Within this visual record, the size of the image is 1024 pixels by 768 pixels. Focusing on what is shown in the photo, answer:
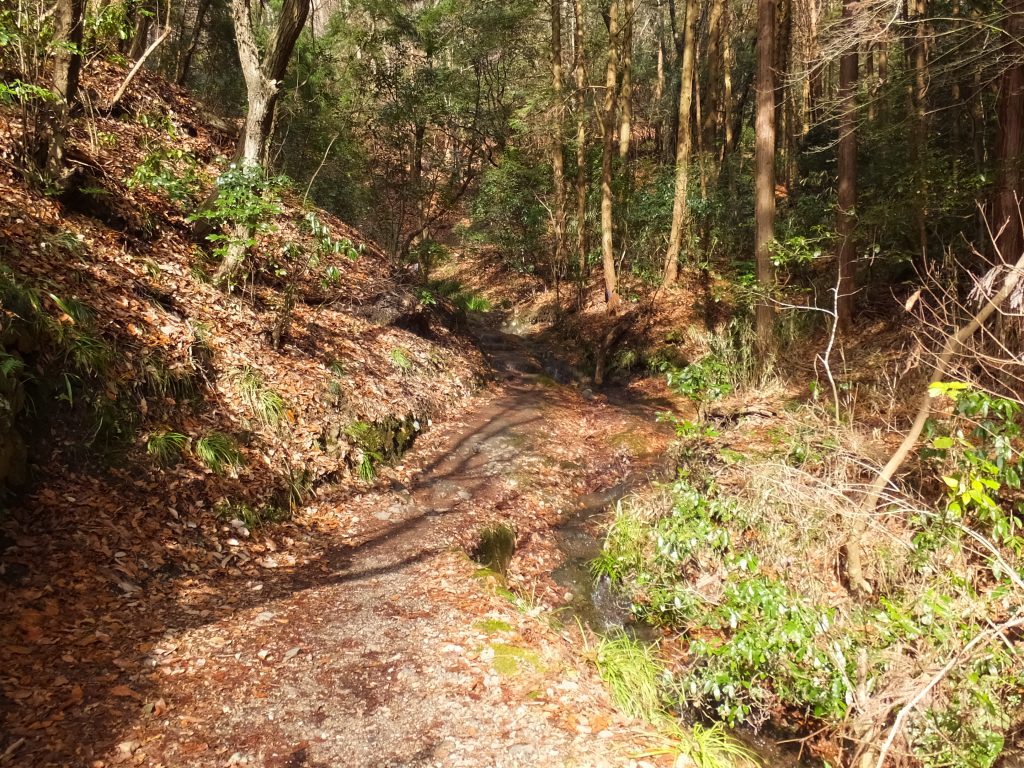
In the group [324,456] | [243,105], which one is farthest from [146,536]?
[243,105]

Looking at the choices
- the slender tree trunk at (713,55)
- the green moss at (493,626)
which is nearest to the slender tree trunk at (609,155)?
the slender tree trunk at (713,55)

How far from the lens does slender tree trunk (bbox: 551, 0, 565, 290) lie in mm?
15219

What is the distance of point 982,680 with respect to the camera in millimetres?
3596

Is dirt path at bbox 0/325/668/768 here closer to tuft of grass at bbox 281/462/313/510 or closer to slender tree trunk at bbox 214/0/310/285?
tuft of grass at bbox 281/462/313/510

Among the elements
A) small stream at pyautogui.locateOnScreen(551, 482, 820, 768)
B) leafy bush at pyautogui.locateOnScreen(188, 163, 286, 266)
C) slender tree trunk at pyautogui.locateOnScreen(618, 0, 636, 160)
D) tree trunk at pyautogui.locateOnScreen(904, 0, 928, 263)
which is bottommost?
small stream at pyautogui.locateOnScreen(551, 482, 820, 768)

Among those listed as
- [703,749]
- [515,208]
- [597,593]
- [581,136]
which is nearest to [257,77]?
[597,593]

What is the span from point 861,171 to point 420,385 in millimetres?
10267

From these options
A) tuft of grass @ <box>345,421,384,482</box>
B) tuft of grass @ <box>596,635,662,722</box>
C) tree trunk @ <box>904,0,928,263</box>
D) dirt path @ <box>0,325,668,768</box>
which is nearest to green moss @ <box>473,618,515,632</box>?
dirt path @ <box>0,325,668,768</box>

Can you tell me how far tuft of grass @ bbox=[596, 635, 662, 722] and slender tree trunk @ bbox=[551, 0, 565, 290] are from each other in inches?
502

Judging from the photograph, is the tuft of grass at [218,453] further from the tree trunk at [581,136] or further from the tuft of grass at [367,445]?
the tree trunk at [581,136]

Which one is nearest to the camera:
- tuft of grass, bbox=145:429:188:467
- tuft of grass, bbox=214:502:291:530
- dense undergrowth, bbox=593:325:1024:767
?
dense undergrowth, bbox=593:325:1024:767

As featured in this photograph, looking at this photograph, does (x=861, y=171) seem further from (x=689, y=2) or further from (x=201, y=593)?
(x=201, y=593)

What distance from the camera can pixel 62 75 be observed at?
6145mm

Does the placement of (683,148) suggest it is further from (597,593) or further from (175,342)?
(175,342)
